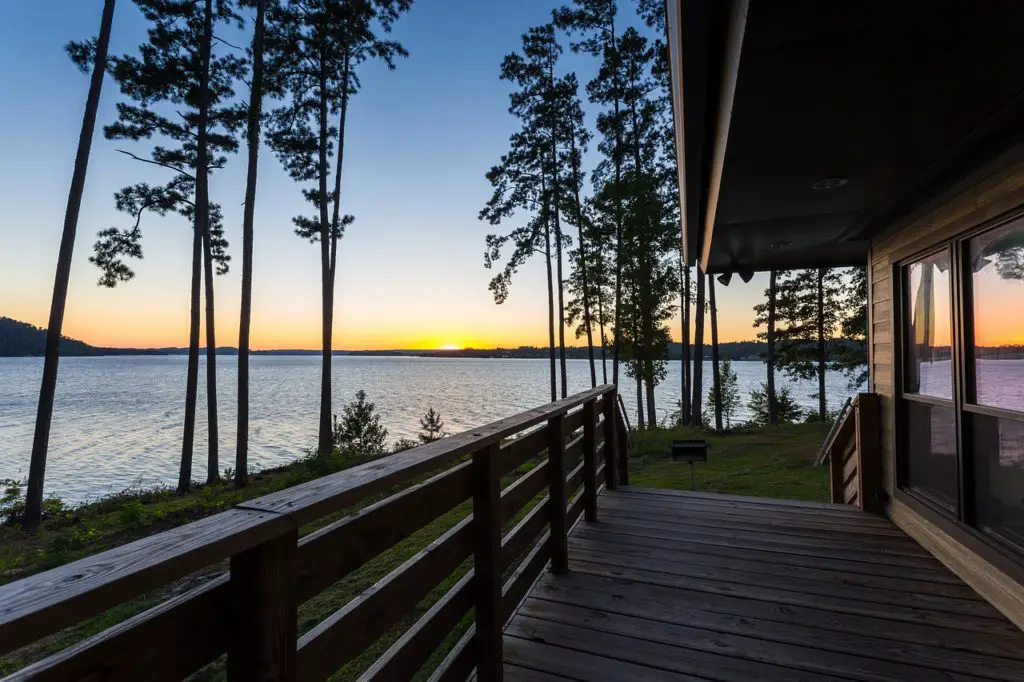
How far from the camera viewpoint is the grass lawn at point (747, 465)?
603cm

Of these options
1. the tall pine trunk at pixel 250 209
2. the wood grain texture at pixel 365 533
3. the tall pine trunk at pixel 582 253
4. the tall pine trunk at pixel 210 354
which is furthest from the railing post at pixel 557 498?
the tall pine trunk at pixel 582 253

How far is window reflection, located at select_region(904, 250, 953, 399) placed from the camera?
2920mm

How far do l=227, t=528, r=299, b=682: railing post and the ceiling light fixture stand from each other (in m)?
2.89

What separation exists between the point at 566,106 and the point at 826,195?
12.3 metres

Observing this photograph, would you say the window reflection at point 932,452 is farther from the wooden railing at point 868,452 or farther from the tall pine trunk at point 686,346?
the tall pine trunk at point 686,346

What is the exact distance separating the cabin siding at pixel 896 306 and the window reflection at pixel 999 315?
0.43 ft

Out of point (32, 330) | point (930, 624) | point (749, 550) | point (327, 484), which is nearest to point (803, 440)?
point (749, 550)

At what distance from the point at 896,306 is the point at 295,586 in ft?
13.2

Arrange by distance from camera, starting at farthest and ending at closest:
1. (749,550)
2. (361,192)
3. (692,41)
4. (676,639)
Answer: (361,192) < (749,550) < (676,639) < (692,41)

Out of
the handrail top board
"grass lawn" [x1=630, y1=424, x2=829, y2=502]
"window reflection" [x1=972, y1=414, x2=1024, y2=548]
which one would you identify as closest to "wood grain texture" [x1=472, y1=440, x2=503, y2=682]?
the handrail top board

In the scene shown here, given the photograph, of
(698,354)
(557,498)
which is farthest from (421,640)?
(698,354)

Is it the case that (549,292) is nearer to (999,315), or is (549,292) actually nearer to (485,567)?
(999,315)

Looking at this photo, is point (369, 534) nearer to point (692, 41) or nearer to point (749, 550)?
point (692, 41)

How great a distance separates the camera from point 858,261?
199 inches
